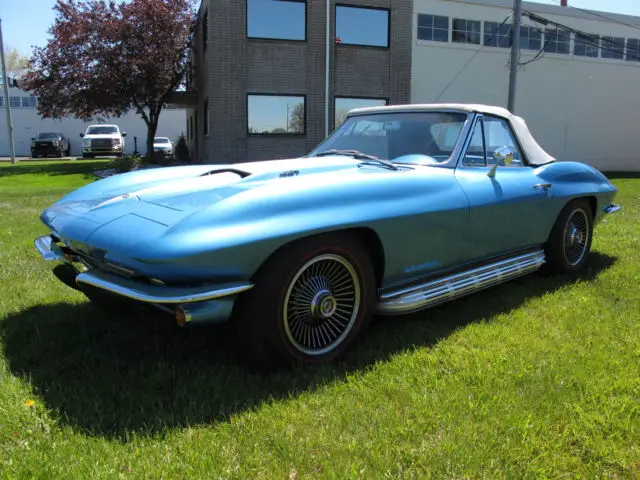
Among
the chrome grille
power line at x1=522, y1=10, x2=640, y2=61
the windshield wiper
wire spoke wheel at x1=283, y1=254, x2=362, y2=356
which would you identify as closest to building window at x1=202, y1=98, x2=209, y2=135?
the chrome grille

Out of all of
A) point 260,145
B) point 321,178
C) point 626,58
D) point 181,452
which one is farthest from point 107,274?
point 626,58

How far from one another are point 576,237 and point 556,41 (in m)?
17.8

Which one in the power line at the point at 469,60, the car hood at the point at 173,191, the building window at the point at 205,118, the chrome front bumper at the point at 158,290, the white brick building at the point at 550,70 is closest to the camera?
the chrome front bumper at the point at 158,290

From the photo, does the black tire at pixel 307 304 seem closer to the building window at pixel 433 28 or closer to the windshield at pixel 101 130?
the building window at pixel 433 28

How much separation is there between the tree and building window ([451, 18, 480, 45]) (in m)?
9.05

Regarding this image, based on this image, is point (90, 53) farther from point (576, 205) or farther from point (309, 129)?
point (576, 205)

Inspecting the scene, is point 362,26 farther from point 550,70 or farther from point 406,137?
point 406,137

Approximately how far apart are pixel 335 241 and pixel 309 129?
45.6 feet

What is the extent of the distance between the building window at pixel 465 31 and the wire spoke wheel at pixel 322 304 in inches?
686

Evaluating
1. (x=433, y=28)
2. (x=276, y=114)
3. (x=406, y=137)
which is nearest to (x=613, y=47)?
(x=433, y=28)

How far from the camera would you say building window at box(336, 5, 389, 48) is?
53.1 feet

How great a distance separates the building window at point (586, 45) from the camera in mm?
20109

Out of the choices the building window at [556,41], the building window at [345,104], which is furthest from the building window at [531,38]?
the building window at [345,104]

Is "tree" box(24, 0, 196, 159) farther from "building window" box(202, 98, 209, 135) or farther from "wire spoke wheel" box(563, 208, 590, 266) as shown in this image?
"wire spoke wheel" box(563, 208, 590, 266)
